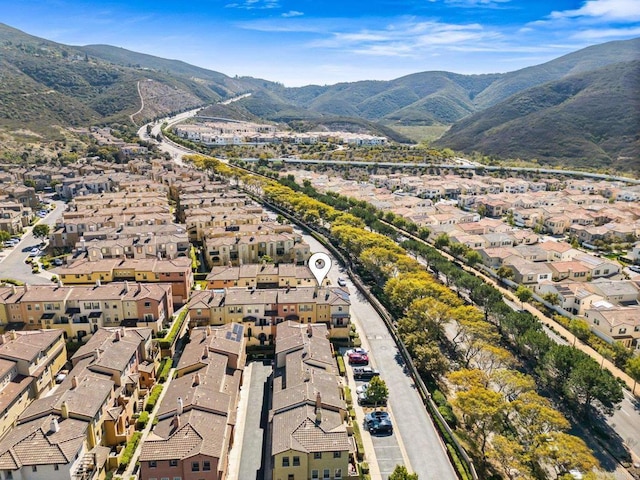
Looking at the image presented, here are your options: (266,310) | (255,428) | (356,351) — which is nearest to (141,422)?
(255,428)

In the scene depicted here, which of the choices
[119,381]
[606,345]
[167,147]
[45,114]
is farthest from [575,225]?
[45,114]

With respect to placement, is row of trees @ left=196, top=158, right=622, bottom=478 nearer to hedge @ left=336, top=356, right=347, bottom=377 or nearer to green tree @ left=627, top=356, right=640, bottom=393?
green tree @ left=627, top=356, right=640, bottom=393

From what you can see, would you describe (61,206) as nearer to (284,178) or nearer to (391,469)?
(284,178)

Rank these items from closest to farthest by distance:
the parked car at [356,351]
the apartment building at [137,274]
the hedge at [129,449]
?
the hedge at [129,449] < the parked car at [356,351] < the apartment building at [137,274]

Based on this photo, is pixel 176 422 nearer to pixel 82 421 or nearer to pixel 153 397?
pixel 82 421

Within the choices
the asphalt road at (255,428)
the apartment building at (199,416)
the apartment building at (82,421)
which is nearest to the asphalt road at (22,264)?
the apartment building at (82,421)

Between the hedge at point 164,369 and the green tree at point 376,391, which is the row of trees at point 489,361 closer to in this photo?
the green tree at point 376,391
